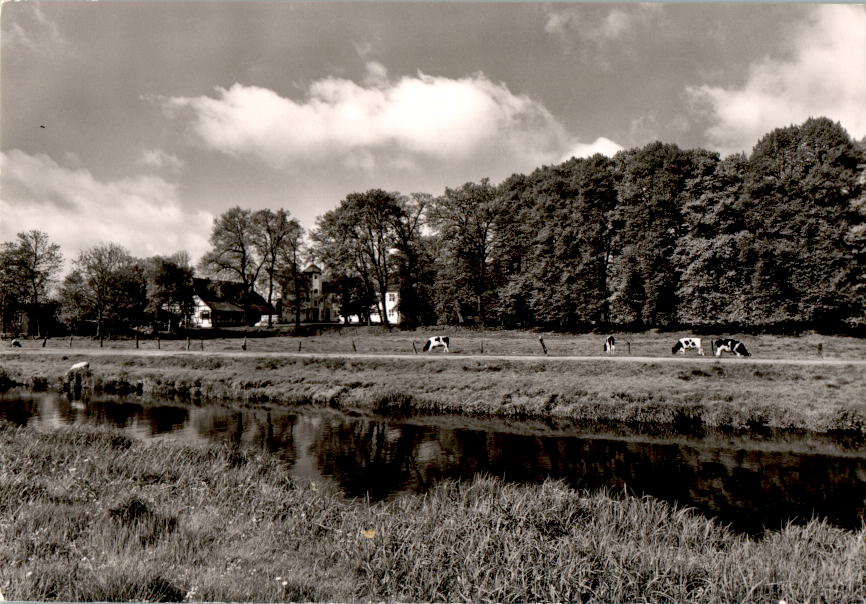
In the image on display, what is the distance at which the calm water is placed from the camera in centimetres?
1052

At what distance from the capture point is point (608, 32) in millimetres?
8203

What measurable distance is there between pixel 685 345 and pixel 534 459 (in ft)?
59.4

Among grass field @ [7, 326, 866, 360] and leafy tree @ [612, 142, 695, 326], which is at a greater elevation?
leafy tree @ [612, 142, 695, 326]

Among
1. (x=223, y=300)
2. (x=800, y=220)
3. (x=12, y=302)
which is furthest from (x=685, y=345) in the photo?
(x=223, y=300)

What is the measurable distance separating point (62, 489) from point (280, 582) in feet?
15.2

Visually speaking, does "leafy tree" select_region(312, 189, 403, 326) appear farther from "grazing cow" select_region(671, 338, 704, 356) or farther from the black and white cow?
the black and white cow

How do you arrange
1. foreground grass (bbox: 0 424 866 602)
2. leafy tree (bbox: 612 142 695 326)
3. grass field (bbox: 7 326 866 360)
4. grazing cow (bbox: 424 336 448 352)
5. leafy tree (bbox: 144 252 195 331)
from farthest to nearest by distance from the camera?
leafy tree (bbox: 144 252 195 331) < leafy tree (bbox: 612 142 695 326) < grazing cow (bbox: 424 336 448 352) < grass field (bbox: 7 326 866 360) < foreground grass (bbox: 0 424 866 602)

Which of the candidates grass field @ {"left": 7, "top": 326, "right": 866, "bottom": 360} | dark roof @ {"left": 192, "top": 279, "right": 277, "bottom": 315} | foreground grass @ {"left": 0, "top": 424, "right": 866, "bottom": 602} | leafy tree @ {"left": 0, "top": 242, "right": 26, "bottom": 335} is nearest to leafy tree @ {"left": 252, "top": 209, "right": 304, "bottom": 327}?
grass field @ {"left": 7, "top": 326, "right": 866, "bottom": 360}

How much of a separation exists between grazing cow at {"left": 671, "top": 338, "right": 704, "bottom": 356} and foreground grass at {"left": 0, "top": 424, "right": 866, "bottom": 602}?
20499 mm

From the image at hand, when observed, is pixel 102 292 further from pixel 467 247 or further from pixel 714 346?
pixel 714 346

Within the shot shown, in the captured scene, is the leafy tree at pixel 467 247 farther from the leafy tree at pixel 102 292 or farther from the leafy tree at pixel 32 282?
the leafy tree at pixel 102 292

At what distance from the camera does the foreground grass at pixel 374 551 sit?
5.05 meters

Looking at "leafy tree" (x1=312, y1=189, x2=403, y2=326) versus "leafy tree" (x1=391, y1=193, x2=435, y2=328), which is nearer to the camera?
"leafy tree" (x1=312, y1=189, x2=403, y2=326)

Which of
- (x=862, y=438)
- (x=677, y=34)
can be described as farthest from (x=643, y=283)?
(x=677, y=34)
